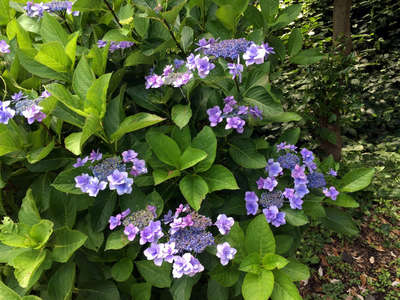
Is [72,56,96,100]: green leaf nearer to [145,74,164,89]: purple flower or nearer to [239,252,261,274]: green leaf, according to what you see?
[145,74,164,89]: purple flower

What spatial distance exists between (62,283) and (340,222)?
3.87 feet

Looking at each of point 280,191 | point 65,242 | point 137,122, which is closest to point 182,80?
point 137,122

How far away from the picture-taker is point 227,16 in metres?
1.37

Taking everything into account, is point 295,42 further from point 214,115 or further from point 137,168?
point 137,168

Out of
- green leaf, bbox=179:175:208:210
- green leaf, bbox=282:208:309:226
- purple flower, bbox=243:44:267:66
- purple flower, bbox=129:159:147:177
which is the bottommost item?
green leaf, bbox=282:208:309:226

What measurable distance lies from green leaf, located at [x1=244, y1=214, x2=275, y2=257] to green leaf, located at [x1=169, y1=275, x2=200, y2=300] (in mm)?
211

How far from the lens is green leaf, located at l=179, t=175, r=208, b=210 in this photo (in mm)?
1085

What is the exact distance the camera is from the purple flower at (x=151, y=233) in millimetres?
1055

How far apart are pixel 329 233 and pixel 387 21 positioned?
10.4 feet

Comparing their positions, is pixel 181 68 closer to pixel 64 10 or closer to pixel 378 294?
pixel 64 10

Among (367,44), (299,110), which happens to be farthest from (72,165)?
(367,44)

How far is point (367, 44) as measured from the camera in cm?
473

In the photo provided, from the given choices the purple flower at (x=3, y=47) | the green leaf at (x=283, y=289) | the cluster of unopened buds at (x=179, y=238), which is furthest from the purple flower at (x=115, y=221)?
the purple flower at (x=3, y=47)

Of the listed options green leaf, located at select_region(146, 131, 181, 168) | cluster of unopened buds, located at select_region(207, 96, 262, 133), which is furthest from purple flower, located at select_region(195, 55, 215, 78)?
green leaf, located at select_region(146, 131, 181, 168)
